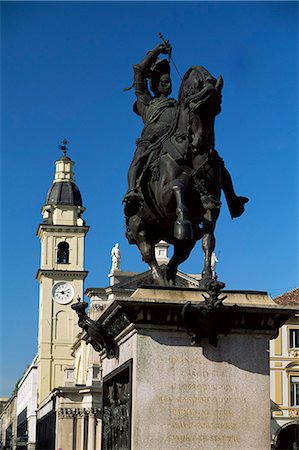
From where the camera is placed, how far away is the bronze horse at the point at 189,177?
1026 cm

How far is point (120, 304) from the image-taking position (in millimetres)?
9633

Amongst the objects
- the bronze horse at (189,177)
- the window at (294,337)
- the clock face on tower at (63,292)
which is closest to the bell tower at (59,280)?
the clock face on tower at (63,292)

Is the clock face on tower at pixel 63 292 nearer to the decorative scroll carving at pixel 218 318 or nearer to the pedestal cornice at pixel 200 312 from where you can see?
the pedestal cornice at pixel 200 312

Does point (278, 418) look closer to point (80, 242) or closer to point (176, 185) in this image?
point (80, 242)

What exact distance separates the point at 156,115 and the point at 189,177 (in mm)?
1072

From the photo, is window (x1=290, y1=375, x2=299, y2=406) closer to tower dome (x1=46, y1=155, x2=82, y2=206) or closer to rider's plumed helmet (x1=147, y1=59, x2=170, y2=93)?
tower dome (x1=46, y1=155, x2=82, y2=206)

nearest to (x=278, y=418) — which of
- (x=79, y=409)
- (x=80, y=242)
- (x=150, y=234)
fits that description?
(x=79, y=409)

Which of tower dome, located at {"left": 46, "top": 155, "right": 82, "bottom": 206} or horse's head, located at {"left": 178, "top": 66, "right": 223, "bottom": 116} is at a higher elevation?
tower dome, located at {"left": 46, "top": 155, "right": 82, "bottom": 206}

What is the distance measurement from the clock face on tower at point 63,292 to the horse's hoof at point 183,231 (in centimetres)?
8767

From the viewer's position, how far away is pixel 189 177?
1041 centimetres

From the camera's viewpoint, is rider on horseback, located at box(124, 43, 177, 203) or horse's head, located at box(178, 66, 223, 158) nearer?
horse's head, located at box(178, 66, 223, 158)

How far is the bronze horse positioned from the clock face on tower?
87.1 metres

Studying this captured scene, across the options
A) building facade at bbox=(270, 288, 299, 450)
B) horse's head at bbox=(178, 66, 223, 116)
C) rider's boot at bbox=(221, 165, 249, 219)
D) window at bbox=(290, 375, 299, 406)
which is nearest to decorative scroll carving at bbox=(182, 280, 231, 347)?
rider's boot at bbox=(221, 165, 249, 219)

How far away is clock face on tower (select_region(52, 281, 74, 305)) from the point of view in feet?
319
